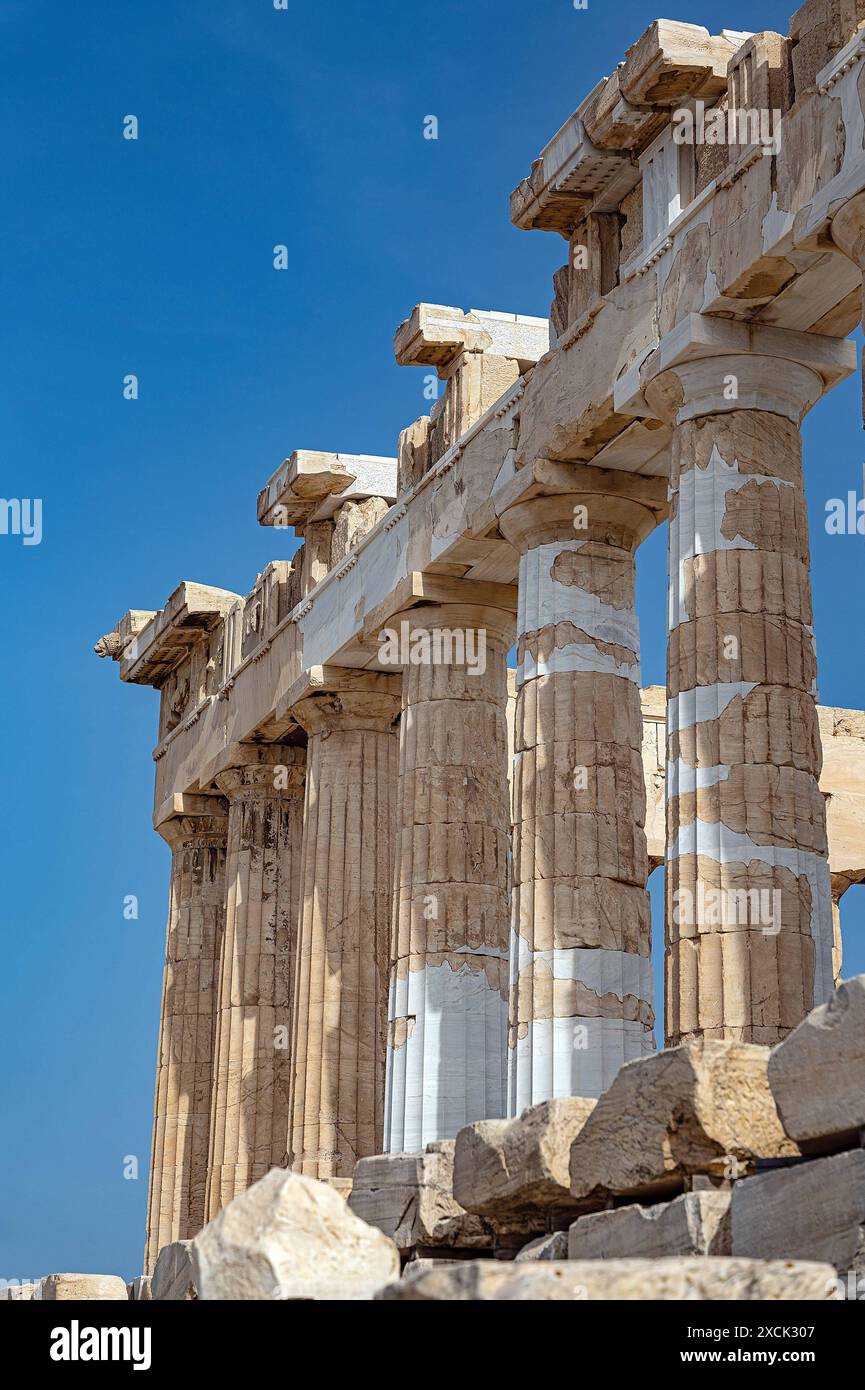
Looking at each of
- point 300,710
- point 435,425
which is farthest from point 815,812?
point 300,710

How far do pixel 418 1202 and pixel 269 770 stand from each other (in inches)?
553

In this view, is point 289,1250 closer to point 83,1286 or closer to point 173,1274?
point 173,1274

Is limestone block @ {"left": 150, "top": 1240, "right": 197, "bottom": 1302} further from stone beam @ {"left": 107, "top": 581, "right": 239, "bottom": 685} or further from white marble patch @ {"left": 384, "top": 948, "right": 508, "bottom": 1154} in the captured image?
stone beam @ {"left": 107, "top": 581, "right": 239, "bottom": 685}

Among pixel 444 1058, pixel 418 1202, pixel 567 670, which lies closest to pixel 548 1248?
pixel 418 1202

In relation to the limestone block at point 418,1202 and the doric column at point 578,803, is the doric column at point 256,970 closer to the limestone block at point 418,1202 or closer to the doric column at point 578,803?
the doric column at point 578,803

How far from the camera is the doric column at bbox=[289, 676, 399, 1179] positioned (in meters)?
24.9

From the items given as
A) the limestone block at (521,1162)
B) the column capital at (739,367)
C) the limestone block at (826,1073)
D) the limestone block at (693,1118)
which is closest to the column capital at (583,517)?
the column capital at (739,367)

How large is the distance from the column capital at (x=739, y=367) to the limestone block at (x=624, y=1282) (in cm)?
1120

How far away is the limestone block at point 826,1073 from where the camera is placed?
9.90m

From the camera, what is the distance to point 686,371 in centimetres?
1792

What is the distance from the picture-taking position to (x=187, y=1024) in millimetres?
31203
